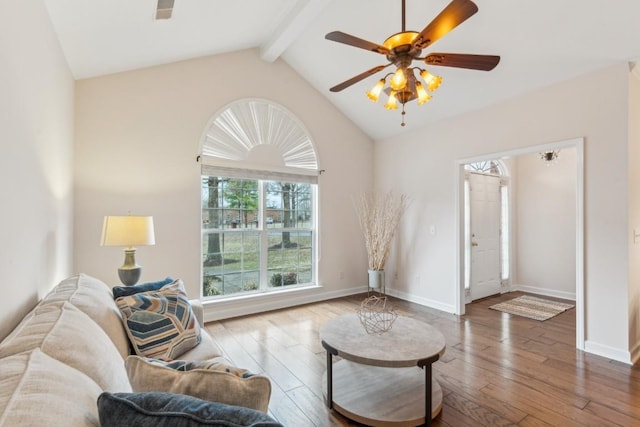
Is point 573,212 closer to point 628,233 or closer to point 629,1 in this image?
point 628,233

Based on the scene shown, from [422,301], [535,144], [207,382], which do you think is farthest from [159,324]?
[535,144]

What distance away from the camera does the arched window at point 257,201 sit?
13.0 ft

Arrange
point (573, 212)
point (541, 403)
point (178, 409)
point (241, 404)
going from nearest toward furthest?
point (178, 409) < point (241, 404) < point (541, 403) < point (573, 212)

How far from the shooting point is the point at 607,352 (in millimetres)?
2867

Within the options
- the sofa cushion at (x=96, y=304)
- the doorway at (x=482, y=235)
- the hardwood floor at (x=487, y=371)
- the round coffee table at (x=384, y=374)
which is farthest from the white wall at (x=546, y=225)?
the sofa cushion at (x=96, y=304)

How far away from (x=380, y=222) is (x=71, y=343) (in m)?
4.10

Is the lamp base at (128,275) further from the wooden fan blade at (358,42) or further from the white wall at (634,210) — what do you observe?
the white wall at (634,210)

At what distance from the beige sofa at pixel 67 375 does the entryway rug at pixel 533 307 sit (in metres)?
4.34

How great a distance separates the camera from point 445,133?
14.1ft

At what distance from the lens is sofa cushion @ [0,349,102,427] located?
69cm

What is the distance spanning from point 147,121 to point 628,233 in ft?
15.9

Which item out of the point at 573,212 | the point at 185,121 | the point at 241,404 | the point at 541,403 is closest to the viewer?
the point at 241,404

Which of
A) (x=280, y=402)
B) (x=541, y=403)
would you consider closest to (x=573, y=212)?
(x=541, y=403)

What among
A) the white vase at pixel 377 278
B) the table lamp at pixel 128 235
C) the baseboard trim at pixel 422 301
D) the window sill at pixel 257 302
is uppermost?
the table lamp at pixel 128 235
